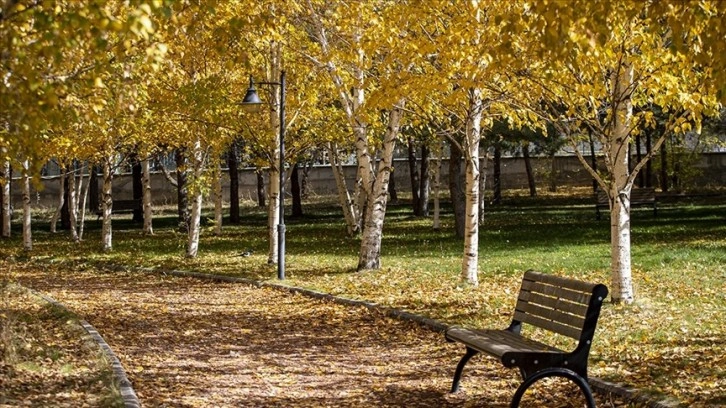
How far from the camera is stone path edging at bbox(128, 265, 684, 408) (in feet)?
26.7

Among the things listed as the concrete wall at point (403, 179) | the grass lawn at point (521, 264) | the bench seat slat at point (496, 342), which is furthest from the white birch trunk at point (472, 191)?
the concrete wall at point (403, 179)

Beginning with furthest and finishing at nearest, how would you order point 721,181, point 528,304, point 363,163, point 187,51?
point 721,181, point 187,51, point 363,163, point 528,304

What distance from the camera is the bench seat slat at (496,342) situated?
8016mm

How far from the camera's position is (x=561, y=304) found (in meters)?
8.73

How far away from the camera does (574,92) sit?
13.2 metres

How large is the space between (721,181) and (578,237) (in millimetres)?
31828

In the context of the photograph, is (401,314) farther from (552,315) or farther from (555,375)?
(555,375)

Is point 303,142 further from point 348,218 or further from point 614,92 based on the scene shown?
point 614,92

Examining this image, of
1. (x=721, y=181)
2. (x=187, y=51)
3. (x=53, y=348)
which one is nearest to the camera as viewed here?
(x=53, y=348)

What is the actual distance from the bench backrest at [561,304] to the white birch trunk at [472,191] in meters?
7.38

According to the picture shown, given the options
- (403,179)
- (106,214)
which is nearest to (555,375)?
(106,214)

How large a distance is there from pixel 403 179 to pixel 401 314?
49.2 m

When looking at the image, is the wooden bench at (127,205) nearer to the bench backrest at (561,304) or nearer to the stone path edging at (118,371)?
the stone path edging at (118,371)

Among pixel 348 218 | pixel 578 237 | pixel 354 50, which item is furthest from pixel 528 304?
pixel 348 218
